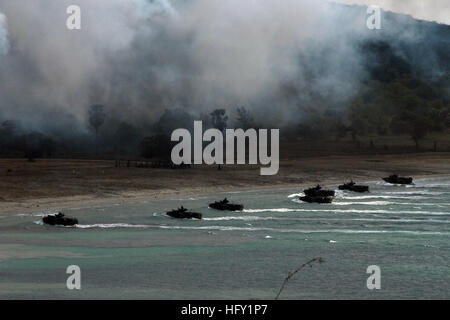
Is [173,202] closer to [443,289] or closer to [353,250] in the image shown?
[353,250]

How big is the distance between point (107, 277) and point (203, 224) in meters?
19.6

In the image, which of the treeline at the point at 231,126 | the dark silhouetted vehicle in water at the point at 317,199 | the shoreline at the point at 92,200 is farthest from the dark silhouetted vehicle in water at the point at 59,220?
the treeline at the point at 231,126

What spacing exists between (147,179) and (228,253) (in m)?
46.2

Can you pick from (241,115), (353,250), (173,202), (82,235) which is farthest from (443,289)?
(241,115)

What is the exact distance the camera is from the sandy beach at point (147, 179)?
69875mm

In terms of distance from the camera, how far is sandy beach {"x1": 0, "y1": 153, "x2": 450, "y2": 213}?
69875 millimetres

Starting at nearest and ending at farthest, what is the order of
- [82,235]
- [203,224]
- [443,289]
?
1. [443,289]
2. [82,235]
3. [203,224]

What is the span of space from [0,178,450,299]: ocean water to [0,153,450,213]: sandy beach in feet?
26.4

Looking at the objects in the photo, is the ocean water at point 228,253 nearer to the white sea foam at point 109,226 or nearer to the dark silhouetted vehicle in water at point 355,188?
the white sea foam at point 109,226

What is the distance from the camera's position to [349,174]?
10838 cm

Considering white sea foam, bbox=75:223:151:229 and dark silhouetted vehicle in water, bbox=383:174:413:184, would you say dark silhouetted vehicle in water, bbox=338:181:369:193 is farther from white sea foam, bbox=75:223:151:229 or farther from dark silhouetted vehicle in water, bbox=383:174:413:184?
white sea foam, bbox=75:223:151:229

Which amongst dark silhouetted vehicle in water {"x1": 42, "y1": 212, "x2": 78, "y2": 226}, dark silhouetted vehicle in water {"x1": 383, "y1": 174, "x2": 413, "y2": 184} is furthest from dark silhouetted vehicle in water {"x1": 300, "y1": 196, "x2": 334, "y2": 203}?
dark silhouetted vehicle in water {"x1": 42, "y1": 212, "x2": 78, "y2": 226}

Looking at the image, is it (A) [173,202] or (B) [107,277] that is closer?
A: (B) [107,277]

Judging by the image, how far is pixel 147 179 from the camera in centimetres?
8662
